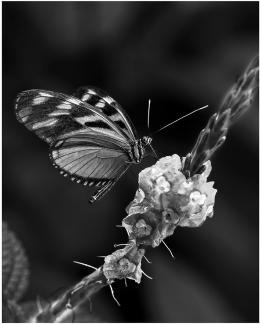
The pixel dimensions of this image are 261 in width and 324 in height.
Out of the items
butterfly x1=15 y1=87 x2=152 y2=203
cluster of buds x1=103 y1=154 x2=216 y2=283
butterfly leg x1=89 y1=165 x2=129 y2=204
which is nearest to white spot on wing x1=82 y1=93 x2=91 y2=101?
butterfly x1=15 y1=87 x2=152 y2=203

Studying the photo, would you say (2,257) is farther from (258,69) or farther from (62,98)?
(258,69)

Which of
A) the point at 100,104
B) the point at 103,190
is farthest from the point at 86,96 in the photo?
the point at 103,190

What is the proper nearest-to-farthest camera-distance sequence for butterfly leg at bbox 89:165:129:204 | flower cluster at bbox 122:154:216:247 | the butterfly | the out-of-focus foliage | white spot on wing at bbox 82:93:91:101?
1. flower cluster at bbox 122:154:216:247
2. butterfly leg at bbox 89:165:129:204
3. the butterfly
4. white spot on wing at bbox 82:93:91:101
5. the out-of-focus foliage

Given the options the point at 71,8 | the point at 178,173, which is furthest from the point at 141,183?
the point at 71,8

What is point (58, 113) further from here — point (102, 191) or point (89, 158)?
point (102, 191)

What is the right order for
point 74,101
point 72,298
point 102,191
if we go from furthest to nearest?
point 74,101, point 102,191, point 72,298

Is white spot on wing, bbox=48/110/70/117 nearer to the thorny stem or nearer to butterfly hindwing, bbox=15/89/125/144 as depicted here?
butterfly hindwing, bbox=15/89/125/144

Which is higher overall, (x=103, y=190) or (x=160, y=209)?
(x=160, y=209)

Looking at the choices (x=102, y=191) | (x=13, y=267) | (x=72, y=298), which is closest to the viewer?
(x=72, y=298)
